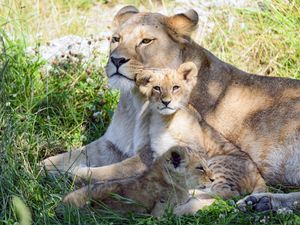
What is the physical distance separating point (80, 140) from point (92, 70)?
3.15 ft

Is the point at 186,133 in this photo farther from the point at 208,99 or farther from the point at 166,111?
the point at 208,99

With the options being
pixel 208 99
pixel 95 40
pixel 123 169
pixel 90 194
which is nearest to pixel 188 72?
pixel 208 99

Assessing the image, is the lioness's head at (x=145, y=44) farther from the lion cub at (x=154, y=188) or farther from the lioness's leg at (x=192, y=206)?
the lioness's leg at (x=192, y=206)

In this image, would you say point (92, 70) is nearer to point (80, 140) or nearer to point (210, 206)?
point (80, 140)

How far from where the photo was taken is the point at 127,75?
6555mm

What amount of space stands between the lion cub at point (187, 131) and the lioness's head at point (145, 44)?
0.12 metres

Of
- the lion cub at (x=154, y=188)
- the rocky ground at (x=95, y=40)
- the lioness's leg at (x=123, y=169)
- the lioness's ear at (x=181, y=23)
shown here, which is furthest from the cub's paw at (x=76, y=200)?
the rocky ground at (x=95, y=40)

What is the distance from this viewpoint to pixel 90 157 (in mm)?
7270

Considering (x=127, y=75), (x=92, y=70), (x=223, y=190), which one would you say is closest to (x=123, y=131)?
(x=127, y=75)

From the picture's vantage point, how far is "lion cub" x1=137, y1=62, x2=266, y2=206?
6.36m

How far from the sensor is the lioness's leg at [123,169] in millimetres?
6570

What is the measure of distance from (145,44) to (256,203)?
55.5 inches

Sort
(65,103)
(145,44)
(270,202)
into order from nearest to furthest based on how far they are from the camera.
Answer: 1. (270,202)
2. (145,44)
3. (65,103)

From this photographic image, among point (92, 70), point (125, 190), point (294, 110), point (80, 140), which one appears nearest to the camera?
point (125, 190)
